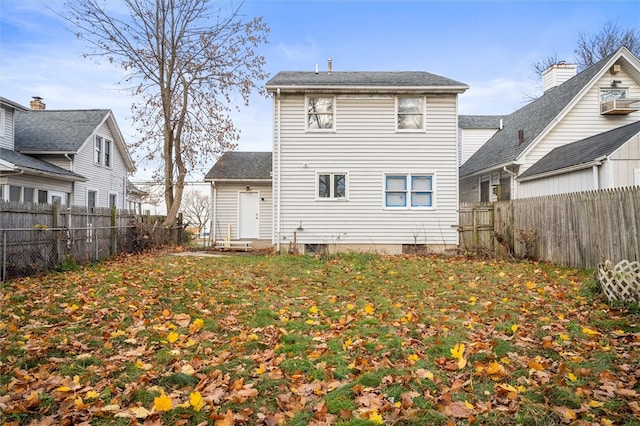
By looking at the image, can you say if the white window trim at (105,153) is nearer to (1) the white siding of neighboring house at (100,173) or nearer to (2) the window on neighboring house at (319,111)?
(1) the white siding of neighboring house at (100,173)

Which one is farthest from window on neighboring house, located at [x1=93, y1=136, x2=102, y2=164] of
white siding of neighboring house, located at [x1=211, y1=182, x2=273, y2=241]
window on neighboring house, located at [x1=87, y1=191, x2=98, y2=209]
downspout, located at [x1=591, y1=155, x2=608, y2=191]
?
downspout, located at [x1=591, y1=155, x2=608, y2=191]

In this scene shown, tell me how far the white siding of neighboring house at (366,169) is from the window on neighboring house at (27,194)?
1034 cm

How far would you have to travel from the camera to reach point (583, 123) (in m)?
16.3

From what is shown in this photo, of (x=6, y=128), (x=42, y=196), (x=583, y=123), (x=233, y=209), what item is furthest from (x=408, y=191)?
(x=6, y=128)

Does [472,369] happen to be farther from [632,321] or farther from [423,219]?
[423,219]

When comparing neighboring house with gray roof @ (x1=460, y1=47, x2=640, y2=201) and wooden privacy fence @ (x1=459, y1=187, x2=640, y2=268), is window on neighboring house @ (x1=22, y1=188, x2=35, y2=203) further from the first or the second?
neighboring house with gray roof @ (x1=460, y1=47, x2=640, y2=201)

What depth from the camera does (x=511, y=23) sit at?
11.8m

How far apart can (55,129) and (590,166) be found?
23.1 meters

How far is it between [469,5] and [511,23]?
1.86 meters

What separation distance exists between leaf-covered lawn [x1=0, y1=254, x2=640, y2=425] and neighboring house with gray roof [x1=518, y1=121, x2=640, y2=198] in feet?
20.5

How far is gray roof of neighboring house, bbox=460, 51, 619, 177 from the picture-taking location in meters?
16.4

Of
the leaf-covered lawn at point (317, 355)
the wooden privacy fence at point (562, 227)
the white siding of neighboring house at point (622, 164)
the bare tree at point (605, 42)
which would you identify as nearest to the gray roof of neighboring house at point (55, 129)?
the leaf-covered lawn at point (317, 355)

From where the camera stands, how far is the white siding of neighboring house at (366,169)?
48.9 feet

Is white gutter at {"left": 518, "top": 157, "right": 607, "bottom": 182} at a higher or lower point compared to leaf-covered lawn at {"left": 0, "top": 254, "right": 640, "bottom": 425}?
higher
